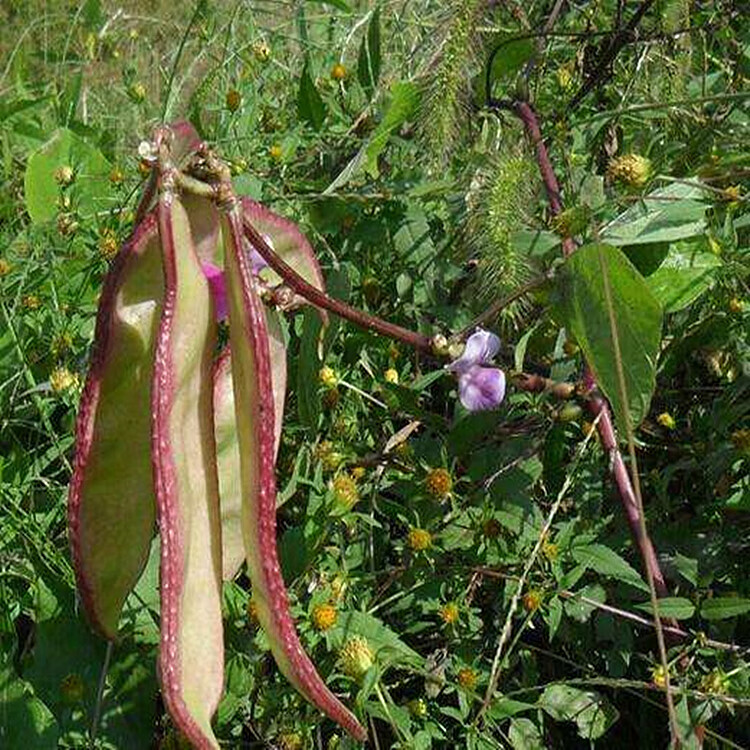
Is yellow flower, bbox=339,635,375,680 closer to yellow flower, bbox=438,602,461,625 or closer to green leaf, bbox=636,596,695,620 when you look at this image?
yellow flower, bbox=438,602,461,625

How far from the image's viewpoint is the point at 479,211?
1122mm

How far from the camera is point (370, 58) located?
60.1 inches

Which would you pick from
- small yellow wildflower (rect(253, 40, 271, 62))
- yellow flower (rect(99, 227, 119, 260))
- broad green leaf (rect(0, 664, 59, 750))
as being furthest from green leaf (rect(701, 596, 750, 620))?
small yellow wildflower (rect(253, 40, 271, 62))

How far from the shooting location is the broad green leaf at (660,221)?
3.46 feet

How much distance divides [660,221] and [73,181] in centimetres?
83

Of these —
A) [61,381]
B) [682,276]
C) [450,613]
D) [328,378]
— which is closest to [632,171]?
[682,276]

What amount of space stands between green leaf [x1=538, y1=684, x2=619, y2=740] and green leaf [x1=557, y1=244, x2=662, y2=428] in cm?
31

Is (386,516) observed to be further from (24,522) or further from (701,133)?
(701,133)

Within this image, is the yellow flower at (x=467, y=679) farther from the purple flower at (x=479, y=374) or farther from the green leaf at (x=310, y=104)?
the green leaf at (x=310, y=104)

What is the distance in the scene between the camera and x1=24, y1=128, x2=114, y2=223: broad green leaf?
62.3 inches

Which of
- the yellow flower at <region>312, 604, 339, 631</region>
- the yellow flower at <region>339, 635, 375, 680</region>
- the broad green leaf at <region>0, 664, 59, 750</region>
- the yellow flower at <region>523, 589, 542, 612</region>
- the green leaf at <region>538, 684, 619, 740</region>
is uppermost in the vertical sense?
the broad green leaf at <region>0, 664, 59, 750</region>

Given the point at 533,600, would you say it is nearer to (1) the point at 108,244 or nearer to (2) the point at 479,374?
(2) the point at 479,374

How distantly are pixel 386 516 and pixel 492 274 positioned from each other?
0.90ft

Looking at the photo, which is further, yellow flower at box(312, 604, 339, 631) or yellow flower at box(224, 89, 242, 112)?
yellow flower at box(224, 89, 242, 112)
